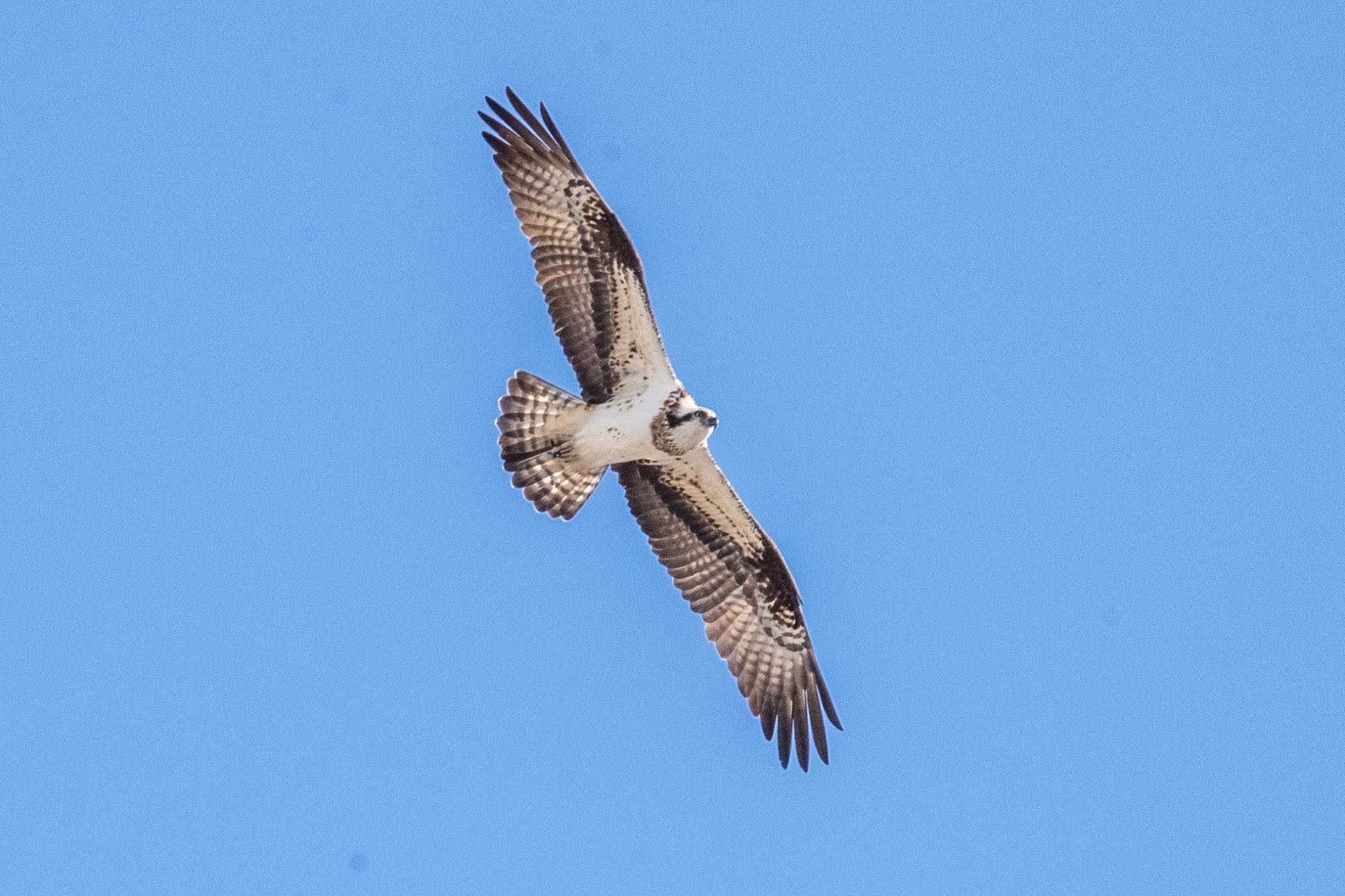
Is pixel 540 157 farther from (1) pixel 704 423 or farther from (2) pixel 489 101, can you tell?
(1) pixel 704 423

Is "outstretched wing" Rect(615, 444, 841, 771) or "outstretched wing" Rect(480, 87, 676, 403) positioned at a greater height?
"outstretched wing" Rect(480, 87, 676, 403)

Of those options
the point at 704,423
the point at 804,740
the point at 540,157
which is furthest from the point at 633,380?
the point at 804,740

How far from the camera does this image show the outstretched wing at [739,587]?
15.0 metres

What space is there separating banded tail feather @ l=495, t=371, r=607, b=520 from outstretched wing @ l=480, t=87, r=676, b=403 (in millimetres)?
311

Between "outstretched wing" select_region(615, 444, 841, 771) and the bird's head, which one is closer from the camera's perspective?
the bird's head

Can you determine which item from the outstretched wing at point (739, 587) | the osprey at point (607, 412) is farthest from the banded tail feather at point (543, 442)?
the outstretched wing at point (739, 587)

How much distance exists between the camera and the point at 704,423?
1399 cm

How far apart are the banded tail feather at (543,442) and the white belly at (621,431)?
0.27ft

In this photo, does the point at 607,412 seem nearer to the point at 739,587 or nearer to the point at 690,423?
the point at 690,423

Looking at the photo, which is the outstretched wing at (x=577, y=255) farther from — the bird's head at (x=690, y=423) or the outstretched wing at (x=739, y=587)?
the outstretched wing at (x=739, y=587)

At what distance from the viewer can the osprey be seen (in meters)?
14.0

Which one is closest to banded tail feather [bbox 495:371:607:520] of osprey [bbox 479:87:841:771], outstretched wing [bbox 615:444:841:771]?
osprey [bbox 479:87:841:771]

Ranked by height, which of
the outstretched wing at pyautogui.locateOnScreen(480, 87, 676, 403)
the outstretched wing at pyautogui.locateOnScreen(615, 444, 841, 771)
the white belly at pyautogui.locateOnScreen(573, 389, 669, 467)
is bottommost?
the outstretched wing at pyautogui.locateOnScreen(615, 444, 841, 771)

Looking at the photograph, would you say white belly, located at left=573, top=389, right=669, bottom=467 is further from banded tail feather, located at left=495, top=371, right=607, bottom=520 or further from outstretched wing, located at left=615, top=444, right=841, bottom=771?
outstretched wing, located at left=615, top=444, right=841, bottom=771
